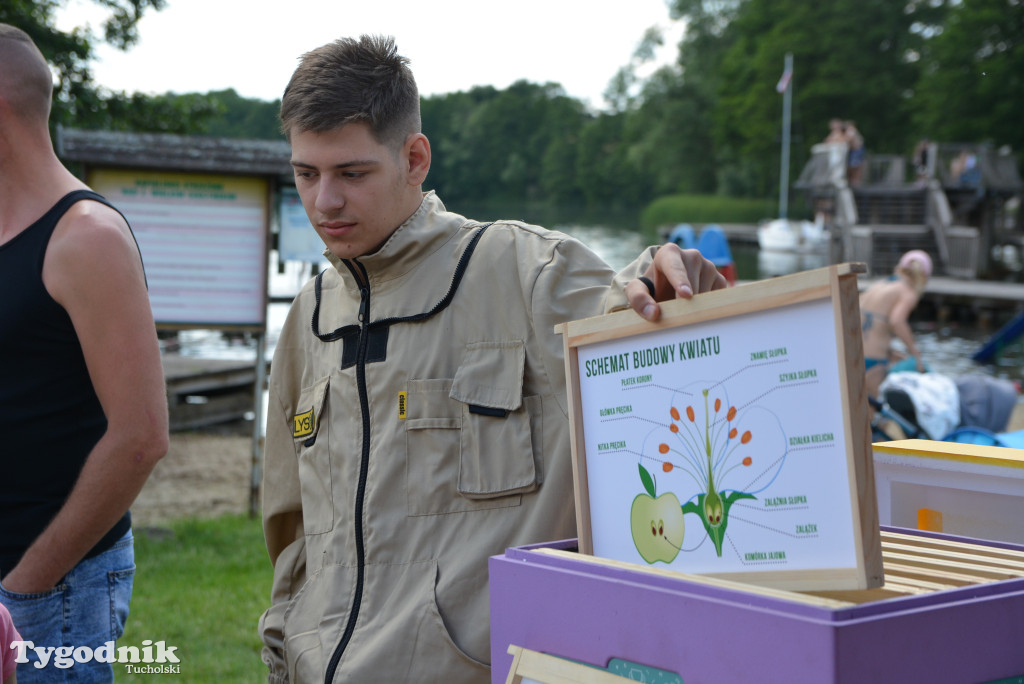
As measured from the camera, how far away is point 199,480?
9438 millimetres

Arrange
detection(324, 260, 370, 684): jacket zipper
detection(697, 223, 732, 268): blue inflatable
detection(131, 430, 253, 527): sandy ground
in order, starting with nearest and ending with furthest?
detection(324, 260, 370, 684): jacket zipper, detection(131, 430, 253, 527): sandy ground, detection(697, 223, 732, 268): blue inflatable

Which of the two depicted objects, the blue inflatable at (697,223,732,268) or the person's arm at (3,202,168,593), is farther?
the blue inflatable at (697,223,732,268)

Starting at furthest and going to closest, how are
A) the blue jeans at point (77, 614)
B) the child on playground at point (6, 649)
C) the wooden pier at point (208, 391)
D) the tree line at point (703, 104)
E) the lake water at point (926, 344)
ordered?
the tree line at point (703, 104) → the wooden pier at point (208, 391) → the lake water at point (926, 344) → the blue jeans at point (77, 614) → the child on playground at point (6, 649)

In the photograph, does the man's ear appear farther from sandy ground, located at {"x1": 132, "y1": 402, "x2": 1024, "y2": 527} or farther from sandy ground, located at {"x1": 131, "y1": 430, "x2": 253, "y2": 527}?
sandy ground, located at {"x1": 132, "y1": 402, "x2": 1024, "y2": 527}

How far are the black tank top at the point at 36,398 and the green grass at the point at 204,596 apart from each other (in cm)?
257

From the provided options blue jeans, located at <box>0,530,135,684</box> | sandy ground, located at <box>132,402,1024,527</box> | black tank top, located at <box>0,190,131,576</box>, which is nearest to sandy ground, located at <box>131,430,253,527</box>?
sandy ground, located at <box>132,402,1024,527</box>

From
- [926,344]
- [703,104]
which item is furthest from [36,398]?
[703,104]

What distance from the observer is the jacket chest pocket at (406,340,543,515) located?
1994 millimetres

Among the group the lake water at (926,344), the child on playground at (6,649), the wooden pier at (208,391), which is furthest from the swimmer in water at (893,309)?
the child on playground at (6,649)

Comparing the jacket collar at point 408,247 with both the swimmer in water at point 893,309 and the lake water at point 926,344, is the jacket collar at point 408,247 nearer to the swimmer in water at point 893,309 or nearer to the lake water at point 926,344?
the lake water at point 926,344

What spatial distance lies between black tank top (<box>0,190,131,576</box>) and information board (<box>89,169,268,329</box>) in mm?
5146

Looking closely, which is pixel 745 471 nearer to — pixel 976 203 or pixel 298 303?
pixel 298 303

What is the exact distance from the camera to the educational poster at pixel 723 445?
1243 millimetres

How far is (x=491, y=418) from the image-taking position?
203 cm
